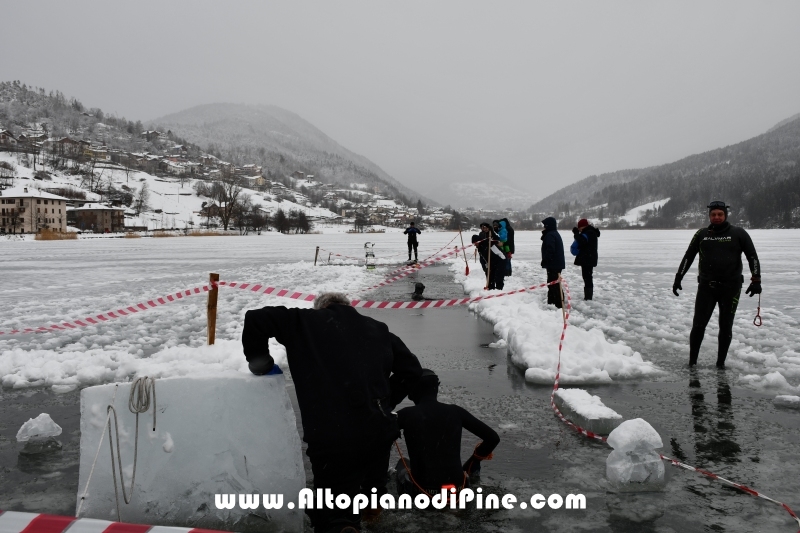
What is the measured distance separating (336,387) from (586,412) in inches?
103

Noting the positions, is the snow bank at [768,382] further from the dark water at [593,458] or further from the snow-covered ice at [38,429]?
the snow-covered ice at [38,429]

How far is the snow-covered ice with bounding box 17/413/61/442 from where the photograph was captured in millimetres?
4156

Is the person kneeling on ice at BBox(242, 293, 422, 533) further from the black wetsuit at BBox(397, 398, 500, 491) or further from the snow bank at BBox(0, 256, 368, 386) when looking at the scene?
the snow bank at BBox(0, 256, 368, 386)

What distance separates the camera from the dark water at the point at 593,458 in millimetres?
3037

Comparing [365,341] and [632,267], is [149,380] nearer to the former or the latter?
[365,341]

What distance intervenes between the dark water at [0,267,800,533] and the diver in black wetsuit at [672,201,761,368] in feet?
1.88

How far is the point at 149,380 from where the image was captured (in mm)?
2912

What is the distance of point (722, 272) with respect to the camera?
595 cm

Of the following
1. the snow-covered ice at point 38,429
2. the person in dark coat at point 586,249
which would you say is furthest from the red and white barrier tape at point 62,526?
the person in dark coat at point 586,249

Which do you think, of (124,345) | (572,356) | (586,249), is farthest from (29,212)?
(572,356)

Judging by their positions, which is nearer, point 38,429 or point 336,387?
point 336,387

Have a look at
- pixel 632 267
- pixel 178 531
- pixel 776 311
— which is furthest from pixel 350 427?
pixel 632 267

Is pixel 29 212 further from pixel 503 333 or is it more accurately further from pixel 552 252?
pixel 503 333

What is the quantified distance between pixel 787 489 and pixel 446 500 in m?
2.19
